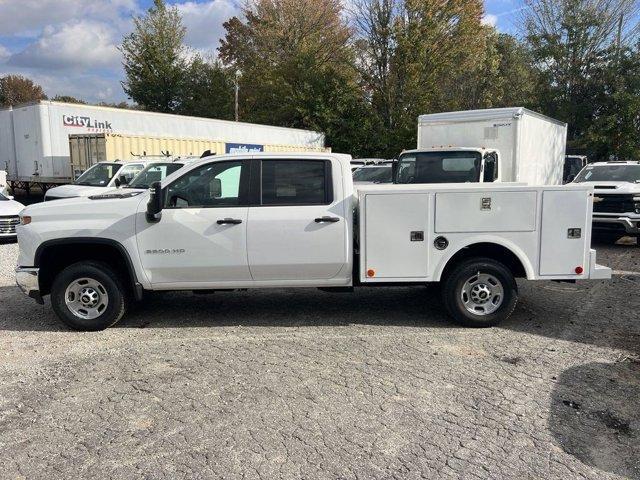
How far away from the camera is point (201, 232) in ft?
18.5

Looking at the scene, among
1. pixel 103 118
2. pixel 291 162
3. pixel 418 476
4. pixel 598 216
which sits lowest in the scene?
pixel 418 476

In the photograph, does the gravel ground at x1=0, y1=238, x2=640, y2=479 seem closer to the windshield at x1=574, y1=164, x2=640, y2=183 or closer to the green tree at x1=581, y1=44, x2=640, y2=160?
the windshield at x1=574, y1=164, x2=640, y2=183

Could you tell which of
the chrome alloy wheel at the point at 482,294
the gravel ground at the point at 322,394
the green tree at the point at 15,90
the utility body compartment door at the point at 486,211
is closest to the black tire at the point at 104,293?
the gravel ground at the point at 322,394

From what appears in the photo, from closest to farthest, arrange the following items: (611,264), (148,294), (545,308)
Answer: (545,308)
(148,294)
(611,264)

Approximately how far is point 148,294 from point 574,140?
24926 mm

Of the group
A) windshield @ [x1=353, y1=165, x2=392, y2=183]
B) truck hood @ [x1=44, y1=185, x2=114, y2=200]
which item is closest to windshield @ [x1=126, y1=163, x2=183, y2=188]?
truck hood @ [x1=44, y1=185, x2=114, y2=200]

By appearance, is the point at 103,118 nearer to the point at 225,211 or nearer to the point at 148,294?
the point at 148,294

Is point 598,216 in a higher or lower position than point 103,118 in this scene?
lower

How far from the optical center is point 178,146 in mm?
20984

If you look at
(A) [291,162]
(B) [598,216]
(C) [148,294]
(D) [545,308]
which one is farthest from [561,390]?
(B) [598,216]

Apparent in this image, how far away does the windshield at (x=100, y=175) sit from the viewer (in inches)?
571

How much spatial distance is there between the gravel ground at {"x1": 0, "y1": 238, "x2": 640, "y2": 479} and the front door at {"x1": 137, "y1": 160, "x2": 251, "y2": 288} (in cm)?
65

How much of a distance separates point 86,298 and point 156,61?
37.0 meters

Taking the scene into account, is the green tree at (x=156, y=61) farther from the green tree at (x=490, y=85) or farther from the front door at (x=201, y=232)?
the front door at (x=201, y=232)
